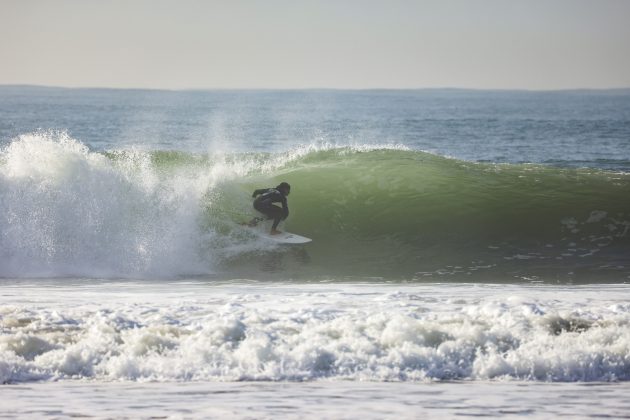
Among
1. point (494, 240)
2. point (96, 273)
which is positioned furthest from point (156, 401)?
point (494, 240)

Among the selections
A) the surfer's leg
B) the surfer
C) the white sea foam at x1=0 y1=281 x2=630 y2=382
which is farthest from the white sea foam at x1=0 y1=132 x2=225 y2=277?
the white sea foam at x1=0 y1=281 x2=630 y2=382

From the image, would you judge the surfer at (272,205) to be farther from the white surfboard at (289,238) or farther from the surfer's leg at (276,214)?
the white surfboard at (289,238)

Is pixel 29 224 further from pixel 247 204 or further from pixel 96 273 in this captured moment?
pixel 247 204

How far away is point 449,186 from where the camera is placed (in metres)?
21.5

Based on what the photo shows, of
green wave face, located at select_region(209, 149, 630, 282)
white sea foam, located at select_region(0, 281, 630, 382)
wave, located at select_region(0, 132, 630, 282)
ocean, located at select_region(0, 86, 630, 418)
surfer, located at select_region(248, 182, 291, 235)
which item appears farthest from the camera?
surfer, located at select_region(248, 182, 291, 235)

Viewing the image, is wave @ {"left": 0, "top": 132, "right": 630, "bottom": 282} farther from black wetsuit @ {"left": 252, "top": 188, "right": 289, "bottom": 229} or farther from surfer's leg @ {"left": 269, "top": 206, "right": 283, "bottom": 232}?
surfer's leg @ {"left": 269, "top": 206, "right": 283, "bottom": 232}

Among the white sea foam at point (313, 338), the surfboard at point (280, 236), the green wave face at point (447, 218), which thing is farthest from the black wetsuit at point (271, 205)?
the white sea foam at point (313, 338)

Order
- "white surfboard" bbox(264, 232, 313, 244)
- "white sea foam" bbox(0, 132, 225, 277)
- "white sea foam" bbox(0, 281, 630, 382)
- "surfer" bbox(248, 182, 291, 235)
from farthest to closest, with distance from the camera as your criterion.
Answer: "surfer" bbox(248, 182, 291, 235) → "white surfboard" bbox(264, 232, 313, 244) → "white sea foam" bbox(0, 132, 225, 277) → "white sea foam" bbox(0, 281, 630, 382)

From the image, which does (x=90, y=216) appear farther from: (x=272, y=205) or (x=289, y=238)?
(x=289, y=238)

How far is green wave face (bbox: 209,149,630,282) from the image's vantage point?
15500 mm

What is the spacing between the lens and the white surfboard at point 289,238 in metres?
17.0

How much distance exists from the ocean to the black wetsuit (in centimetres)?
51

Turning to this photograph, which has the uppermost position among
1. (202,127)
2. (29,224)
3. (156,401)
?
(202,127)

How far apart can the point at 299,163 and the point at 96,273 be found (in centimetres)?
1110
